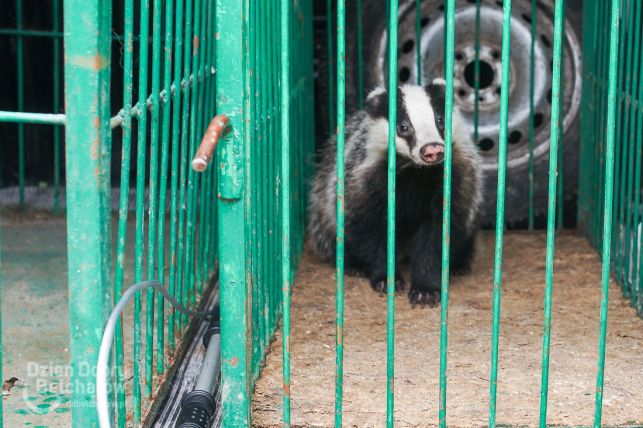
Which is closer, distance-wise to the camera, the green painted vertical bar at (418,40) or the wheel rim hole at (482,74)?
the green painted vertical bar at (418,40)

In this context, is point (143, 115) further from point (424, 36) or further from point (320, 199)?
point (424, 36)

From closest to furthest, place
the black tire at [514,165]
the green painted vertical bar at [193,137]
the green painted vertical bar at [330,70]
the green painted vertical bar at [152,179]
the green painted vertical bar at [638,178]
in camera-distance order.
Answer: the green painted vertical bar at [152,179] < the green painted vertical bar at [193,137] < the green painted vertical bar at [638,178] < the green painted vertical bar at [330,70] < the black tire at [514,165]

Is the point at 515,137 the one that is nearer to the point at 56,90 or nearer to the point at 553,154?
the point at 56,90

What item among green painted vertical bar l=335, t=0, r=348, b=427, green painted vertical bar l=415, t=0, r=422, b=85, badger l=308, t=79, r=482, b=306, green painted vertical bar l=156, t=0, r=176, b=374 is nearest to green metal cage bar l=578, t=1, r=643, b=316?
badger l=308, t=79, r=482, b=306

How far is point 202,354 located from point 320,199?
59.4 inches

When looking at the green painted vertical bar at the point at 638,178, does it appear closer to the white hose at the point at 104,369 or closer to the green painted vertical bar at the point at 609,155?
the green painted vertical bar at the point at 609,155

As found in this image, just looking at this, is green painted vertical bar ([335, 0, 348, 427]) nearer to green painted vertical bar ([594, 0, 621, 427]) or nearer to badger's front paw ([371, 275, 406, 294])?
green painted vertical bar ([594, 0, 621, 427])

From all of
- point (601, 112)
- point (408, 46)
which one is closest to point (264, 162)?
point (408, 46)

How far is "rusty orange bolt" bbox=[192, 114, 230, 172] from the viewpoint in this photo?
2439 millimetres

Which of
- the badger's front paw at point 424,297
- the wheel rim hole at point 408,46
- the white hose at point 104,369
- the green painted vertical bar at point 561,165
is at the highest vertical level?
the wheel rim hole at point 408,46

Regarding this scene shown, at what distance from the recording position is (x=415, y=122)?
14.5 feet

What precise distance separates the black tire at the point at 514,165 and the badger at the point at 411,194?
0.57 meters

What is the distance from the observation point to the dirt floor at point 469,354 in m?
3.19

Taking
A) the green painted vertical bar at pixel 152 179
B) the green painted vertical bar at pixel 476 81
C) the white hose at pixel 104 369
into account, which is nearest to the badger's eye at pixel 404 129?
the green painted vertical bar at pixel 476 81
